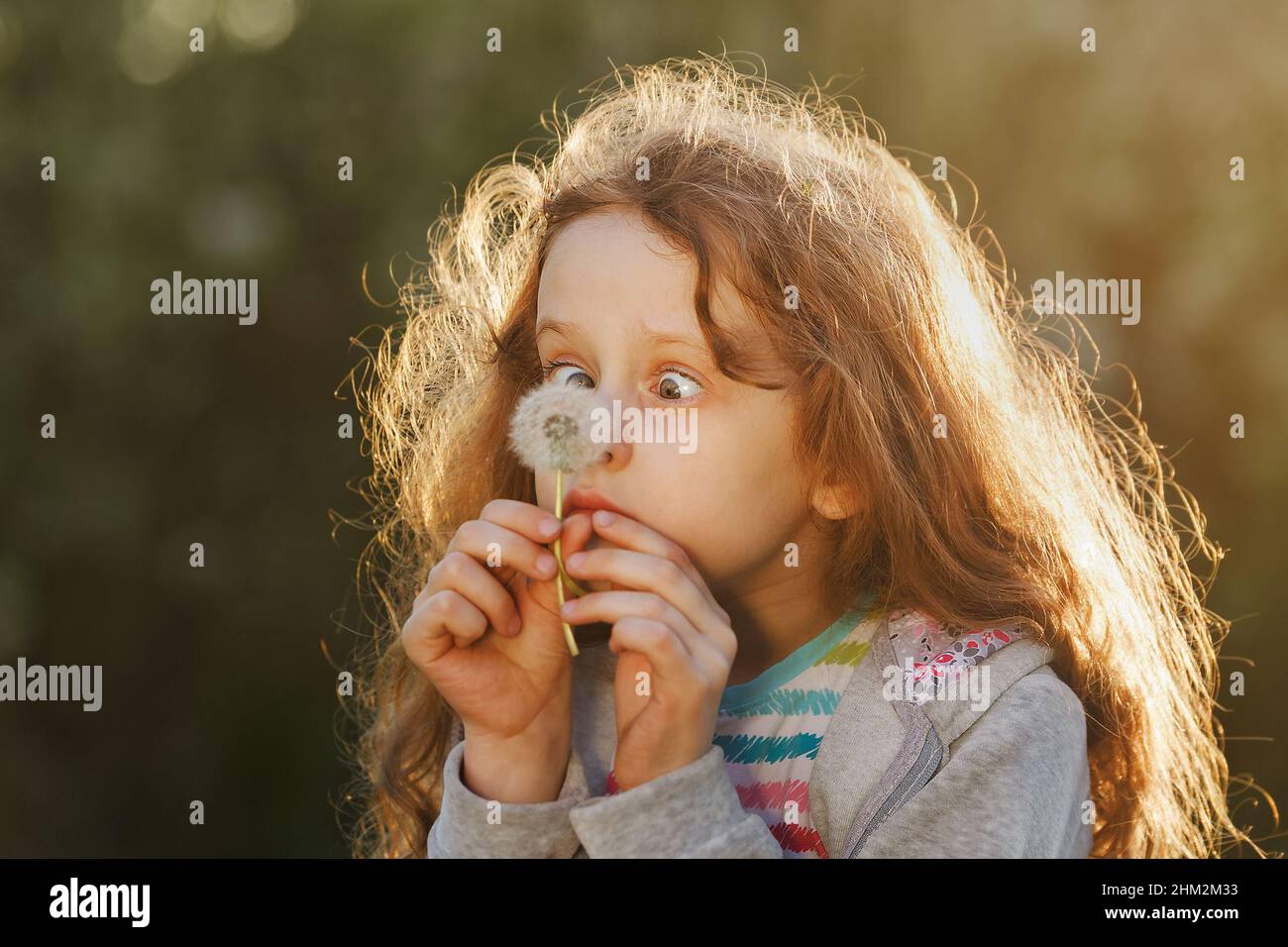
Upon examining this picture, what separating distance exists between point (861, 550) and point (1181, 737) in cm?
66

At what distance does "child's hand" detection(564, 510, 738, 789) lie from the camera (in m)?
1.33

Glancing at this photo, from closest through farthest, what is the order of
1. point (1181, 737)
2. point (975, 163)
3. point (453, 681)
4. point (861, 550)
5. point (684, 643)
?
point (684, 643) < point (453, 681) < point (861, 550) < point (1181, 737) < point (975, 163)

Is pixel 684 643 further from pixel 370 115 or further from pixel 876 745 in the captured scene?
pixel 370 115

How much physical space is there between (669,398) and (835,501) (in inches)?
12.1

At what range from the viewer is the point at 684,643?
1348 millimetres

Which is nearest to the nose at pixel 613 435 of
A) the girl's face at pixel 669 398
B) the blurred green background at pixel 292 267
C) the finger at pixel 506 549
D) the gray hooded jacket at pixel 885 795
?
the girl's face at pixel 669 398

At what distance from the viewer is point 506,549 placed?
138 cm

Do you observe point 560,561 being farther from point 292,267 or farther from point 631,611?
point 292,267

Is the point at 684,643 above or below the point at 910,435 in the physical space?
below

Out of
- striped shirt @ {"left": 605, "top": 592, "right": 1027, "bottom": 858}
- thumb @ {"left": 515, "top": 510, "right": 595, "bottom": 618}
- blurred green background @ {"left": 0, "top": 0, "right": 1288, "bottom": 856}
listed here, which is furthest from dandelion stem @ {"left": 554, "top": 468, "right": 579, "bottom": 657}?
blurred green background @ {"left": 0, "top": 0, "right": 1288, "bottom": 856}

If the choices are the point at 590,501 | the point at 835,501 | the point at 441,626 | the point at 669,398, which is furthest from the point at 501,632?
the point at 835,501

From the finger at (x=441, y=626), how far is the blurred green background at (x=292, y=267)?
3.85 feet

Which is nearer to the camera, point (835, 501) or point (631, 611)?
point (631, 611)

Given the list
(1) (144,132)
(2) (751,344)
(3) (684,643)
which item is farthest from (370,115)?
(3) (684,643)
